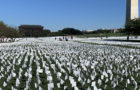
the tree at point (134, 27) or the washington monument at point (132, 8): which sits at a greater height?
the washington monument at point (132, 8)

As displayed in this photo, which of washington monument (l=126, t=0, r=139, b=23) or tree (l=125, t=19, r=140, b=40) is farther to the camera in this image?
washington monument (l=126, t=0, r=139, b=23)

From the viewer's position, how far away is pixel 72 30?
5497 inches

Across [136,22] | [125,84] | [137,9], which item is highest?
[137,9]

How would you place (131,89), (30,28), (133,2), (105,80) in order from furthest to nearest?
(30,28)
(133,2)
(105,80)
(131,89)

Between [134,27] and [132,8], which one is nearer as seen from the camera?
[134,27]

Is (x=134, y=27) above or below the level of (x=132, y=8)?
below

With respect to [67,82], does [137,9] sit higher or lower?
higher

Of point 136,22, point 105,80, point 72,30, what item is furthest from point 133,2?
point 105,80

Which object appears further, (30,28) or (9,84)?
(30,28)

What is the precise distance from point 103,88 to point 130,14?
336ft

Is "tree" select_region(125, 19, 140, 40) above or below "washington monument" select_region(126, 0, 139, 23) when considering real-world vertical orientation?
below

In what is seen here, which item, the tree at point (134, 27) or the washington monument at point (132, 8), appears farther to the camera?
the washington monument at point (132, 8)

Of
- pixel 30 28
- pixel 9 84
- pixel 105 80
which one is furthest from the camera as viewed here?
pixel 30 28

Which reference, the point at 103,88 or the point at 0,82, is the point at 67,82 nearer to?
the point at 103,88
